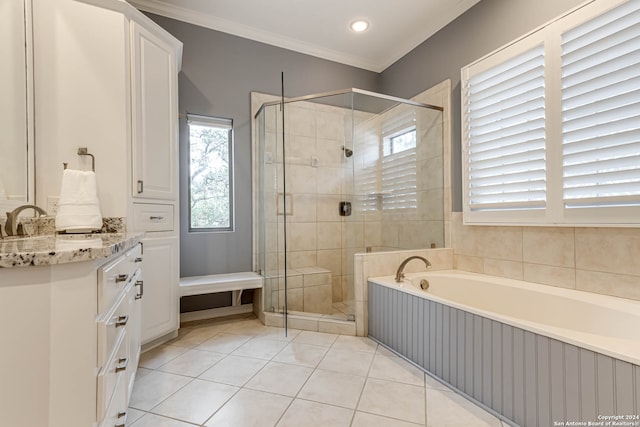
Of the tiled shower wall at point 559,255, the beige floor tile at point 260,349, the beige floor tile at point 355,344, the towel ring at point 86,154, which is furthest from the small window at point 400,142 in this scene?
the towel ring at point 86,154

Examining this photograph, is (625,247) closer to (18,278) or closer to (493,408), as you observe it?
(493,408)

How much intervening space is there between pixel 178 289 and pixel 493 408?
216cm

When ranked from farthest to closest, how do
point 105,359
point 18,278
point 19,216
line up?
point 19,216 → point 105,359 → point 18,278

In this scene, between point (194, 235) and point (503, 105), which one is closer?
point (503, 105)

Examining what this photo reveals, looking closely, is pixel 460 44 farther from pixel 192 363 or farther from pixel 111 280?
pixel 192 363

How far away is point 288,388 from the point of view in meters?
1.62

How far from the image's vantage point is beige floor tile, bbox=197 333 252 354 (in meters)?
2.13

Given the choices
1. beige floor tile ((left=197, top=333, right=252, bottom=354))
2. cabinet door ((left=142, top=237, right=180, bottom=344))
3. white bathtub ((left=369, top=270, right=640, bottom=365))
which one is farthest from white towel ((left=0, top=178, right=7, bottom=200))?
white bathtub ((left=369, top=270, right=640, bottom=365))

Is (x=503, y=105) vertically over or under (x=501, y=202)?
over

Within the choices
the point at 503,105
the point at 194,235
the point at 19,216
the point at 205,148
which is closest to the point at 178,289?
the point at 194,235

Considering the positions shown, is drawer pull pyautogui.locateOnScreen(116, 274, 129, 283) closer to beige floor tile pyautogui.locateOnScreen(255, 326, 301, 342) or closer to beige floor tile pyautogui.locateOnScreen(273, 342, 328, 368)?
beige floor tile pyautogui.locateOnScreen(273, 342, 328, 368)

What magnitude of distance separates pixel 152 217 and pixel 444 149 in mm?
2549

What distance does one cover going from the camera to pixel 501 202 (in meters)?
2.19

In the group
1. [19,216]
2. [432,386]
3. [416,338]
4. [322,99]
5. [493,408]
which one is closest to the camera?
[493,408]
